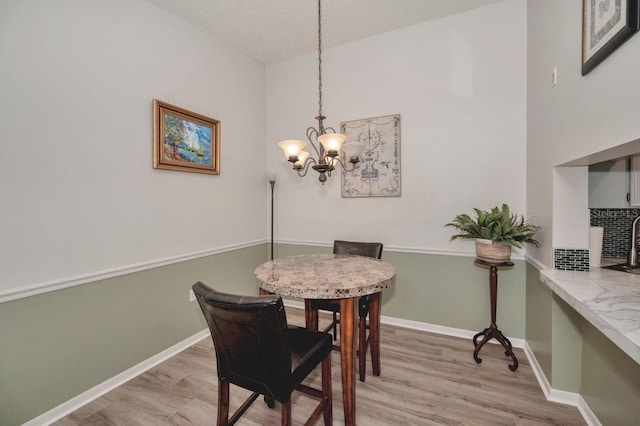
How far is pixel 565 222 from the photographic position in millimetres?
1769

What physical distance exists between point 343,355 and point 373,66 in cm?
281

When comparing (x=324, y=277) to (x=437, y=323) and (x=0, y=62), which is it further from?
(x=0, y=62)

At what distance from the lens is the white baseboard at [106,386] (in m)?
1.72

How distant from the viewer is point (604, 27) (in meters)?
1.20

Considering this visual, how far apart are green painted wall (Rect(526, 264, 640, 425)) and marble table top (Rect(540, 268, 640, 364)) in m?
0.28

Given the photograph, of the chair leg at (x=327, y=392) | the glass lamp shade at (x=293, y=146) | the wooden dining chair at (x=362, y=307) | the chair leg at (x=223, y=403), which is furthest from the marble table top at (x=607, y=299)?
the glass lamp shade at (x=293, y=146)

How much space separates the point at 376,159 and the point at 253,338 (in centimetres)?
234

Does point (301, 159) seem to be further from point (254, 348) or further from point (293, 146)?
point (254, 348)

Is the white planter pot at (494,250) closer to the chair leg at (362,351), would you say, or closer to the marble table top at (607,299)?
the marble table top at (607,299)

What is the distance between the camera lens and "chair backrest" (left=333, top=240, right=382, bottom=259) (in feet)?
8.13

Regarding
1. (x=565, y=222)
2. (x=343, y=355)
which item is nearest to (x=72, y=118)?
(x=343, y=355)

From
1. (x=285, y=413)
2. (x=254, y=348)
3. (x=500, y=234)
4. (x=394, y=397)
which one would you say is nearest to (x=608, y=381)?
(x=500, y=234)

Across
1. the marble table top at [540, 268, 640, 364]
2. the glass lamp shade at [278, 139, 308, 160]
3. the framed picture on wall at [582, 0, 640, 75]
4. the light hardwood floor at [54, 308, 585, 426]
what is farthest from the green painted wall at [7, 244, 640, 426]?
the glass lamp shade at [278, 139, 308, 160]

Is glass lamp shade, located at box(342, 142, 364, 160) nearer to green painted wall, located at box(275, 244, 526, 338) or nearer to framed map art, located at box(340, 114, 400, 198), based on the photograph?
framed map art, located at box(340, 114, 400, 198)
